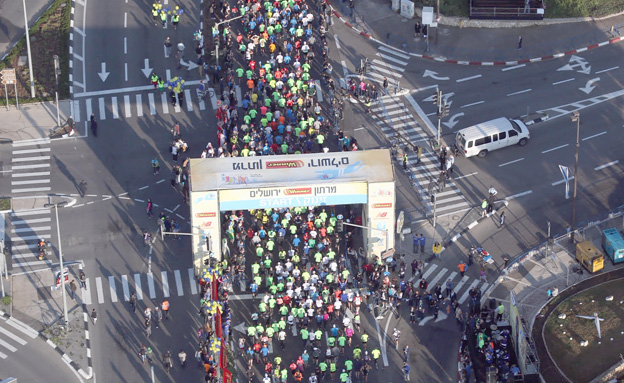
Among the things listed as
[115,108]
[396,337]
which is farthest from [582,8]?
[396,337]

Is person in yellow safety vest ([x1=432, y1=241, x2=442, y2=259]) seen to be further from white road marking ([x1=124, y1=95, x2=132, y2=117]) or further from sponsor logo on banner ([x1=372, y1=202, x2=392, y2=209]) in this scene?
white road marking ([x1=124, y1=95, x2=132, y2=117])

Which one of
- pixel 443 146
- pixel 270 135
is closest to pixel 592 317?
pixel 443 146

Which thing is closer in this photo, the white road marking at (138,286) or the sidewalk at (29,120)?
the white road marking at (138,286)

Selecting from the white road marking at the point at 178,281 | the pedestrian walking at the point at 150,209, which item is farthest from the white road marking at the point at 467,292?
the pedestrian walking at the point at 150,209

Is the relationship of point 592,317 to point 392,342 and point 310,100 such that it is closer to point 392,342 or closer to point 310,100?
point 392,342

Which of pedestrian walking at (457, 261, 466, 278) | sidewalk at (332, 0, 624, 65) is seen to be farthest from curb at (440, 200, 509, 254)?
sidewalk at (332, 0, 624, 65)

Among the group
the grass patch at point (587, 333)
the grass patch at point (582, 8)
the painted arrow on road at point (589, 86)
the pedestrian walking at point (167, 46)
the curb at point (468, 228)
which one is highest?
the grass patch at point (582, 8)

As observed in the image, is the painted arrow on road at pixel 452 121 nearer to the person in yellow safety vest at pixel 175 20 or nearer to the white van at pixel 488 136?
the white van at pixel 488 136

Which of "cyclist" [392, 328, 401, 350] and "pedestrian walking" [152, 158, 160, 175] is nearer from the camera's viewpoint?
"cyclist" [392, 328, 401, 350]
